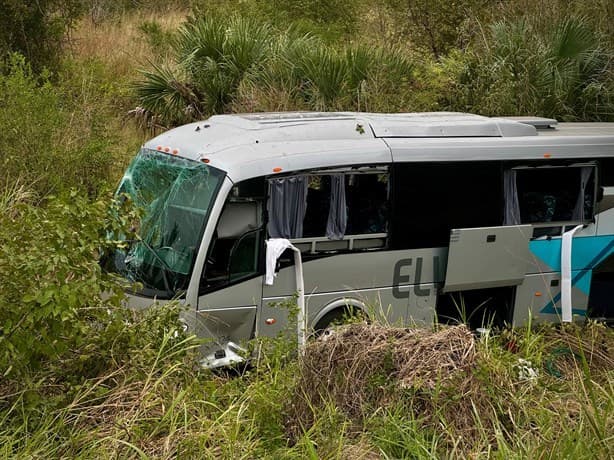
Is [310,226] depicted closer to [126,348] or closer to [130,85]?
[126,348]

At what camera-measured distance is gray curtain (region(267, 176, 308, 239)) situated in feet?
24.8

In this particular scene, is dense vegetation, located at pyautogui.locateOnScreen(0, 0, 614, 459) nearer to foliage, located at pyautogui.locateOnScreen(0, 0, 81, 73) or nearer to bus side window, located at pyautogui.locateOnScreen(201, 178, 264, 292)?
bus side window, located at pyautogui.locateOnScreen(201, 178, 264, 292)

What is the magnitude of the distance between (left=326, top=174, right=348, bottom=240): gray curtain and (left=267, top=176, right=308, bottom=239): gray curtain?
30cm

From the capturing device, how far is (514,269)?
8.73 metres

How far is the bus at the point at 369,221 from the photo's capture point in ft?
24.2

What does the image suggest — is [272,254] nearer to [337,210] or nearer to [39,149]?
[337,210]

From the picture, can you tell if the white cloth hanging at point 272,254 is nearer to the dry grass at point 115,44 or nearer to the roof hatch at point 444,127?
the roof hatch at point 444,127

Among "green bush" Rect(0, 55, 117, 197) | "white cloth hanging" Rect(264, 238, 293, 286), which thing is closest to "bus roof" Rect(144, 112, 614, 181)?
"white cloth hanging" Rect(264, 238, 293, 286)

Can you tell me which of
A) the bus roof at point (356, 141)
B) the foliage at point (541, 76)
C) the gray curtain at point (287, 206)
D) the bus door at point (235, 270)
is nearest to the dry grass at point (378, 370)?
the bus door at point (235, 270)

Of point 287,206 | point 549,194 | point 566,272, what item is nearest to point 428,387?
point 287,206

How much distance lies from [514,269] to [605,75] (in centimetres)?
733

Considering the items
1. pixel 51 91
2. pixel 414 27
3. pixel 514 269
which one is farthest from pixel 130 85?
pixel 514 269

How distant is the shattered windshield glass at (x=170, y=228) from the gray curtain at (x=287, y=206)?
56cm

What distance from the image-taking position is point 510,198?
885 cm
